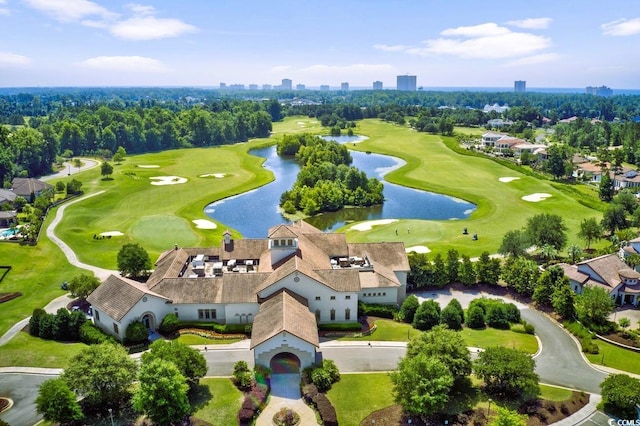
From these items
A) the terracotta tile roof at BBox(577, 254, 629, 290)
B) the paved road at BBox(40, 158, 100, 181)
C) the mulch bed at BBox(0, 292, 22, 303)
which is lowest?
the mulch bed at BBox(0, 292, 22, 303)

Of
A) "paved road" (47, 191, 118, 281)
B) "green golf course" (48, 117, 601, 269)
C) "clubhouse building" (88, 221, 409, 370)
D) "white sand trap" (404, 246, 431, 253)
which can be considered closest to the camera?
"clubhouse building" (88, 221, 409, 370)

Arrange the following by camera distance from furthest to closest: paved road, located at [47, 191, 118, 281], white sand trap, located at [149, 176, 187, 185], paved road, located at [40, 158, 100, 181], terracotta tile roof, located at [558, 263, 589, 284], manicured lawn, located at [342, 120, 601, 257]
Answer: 1. paved road, located at [40, 158, 100, 181]
2. white sand trap, located at [149, 176, 187, 185]
3. manicured lawn, located at [342, 120, 601, 257]
4. paved road, located at [47, 191, 118, 281]
5. terracotta tile roof, located at [558, 263, 589, 284]

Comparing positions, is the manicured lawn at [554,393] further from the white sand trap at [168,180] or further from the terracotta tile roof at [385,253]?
the white sand trap at [168,180]

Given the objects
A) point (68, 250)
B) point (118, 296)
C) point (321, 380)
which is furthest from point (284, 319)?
point (68, 250)

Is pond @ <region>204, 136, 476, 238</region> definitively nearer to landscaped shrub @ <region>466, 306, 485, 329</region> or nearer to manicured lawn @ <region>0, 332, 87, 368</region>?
manicured lawn @ <region>0, 332, 87, 368</region>

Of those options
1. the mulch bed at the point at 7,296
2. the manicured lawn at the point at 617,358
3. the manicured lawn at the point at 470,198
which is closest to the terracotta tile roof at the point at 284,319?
the manicured lawn at the point at 617,358

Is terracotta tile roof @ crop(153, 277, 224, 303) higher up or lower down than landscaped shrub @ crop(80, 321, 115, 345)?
higher up

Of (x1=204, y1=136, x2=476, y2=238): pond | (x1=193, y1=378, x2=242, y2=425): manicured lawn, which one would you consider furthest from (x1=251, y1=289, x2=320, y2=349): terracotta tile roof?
(x1=204, y1=136, x2=476, y2=238): pond
